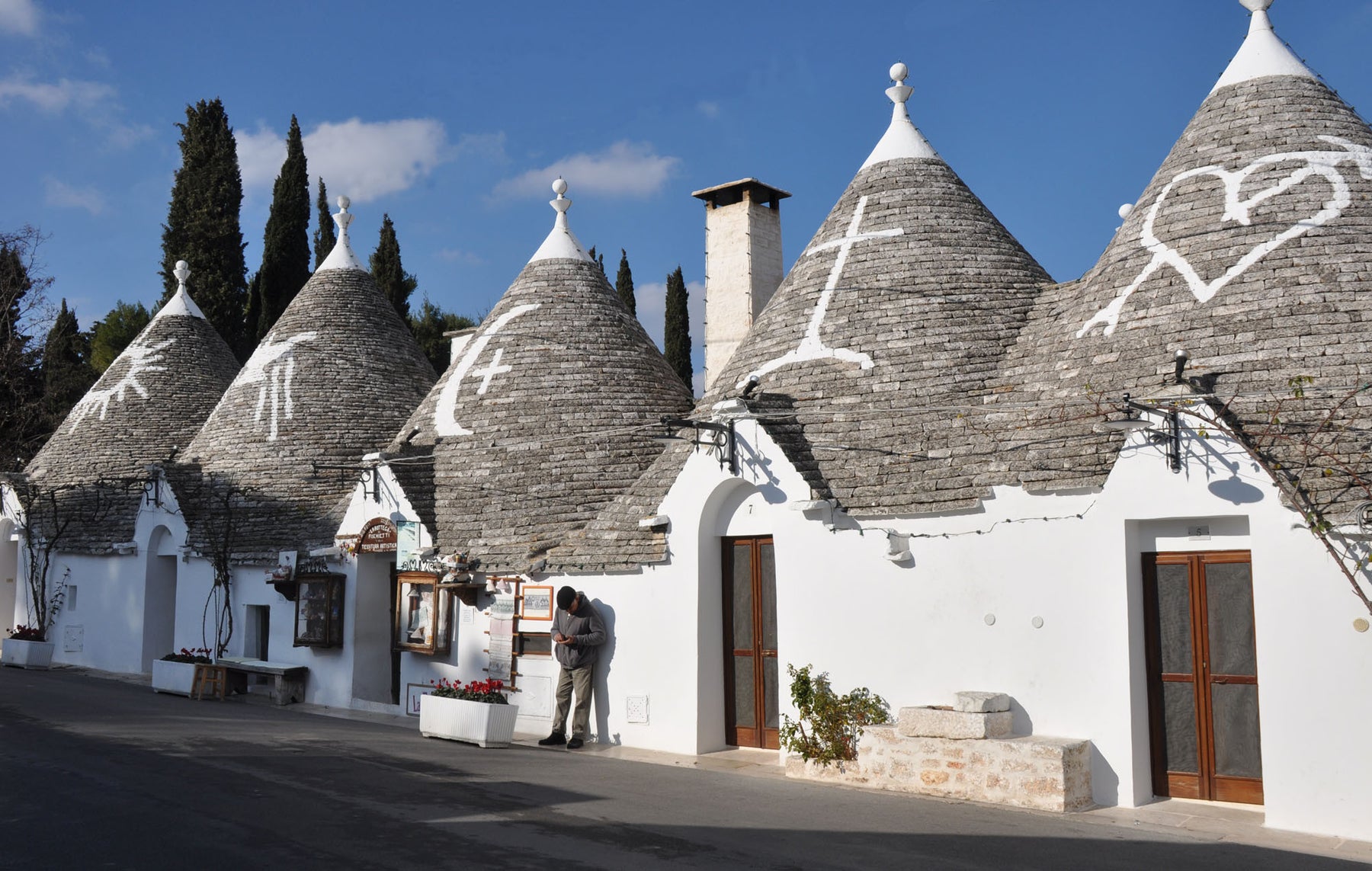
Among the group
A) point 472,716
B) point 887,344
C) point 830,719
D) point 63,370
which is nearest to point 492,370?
point 472,716

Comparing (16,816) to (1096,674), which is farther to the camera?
(1096,674)

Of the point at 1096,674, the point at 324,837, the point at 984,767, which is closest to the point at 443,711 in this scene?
the point at 324,837

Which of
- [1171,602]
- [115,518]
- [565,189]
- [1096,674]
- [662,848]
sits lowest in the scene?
[662,848]

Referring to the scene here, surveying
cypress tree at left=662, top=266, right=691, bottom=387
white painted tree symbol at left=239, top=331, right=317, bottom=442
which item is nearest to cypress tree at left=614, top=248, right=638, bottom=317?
cypress tree at left=662, top=266, right=691, bottom=387

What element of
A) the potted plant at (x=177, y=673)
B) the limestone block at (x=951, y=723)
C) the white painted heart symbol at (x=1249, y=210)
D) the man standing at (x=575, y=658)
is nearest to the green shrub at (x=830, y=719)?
the limestone block at (x=951, y=723)

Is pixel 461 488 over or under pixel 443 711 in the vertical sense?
over

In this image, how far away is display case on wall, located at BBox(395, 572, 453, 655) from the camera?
1522cm

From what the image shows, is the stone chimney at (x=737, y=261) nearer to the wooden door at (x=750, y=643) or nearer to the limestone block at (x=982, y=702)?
the wooden door at (x=750, y=643)

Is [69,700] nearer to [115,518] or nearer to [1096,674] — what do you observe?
[115,518]

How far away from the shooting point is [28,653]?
73.5ft

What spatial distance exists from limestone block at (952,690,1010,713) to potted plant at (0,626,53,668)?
19.5m

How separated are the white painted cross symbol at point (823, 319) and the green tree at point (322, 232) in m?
28.5

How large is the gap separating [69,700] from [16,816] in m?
8.62

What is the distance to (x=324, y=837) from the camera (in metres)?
7.50
